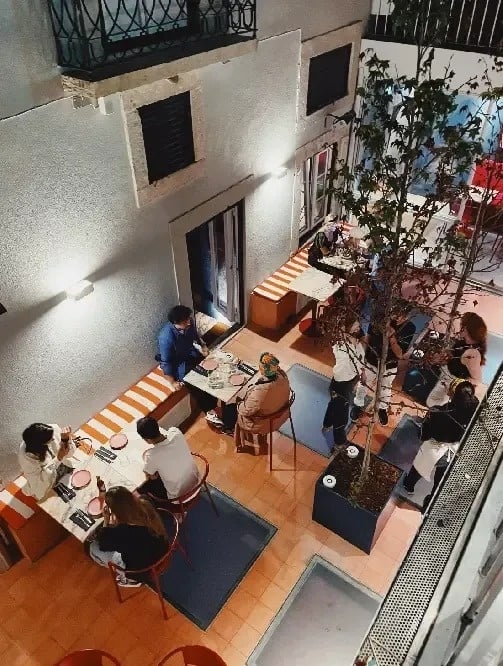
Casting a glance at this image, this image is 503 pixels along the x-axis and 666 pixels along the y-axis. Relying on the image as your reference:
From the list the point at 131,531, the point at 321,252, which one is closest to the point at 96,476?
the point at 131,531

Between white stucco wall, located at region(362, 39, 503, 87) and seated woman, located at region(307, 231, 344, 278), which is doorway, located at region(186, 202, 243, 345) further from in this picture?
white stucco wall, located at region(362, 39, 503, 87)

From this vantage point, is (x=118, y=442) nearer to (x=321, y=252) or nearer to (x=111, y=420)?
(x=111, y=420)

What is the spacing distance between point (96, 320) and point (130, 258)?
88cm

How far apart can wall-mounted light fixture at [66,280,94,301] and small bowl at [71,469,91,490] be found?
1923 mm

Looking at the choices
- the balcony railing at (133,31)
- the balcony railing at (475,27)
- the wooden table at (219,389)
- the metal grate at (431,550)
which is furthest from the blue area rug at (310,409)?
the balcony railing at (475,27)

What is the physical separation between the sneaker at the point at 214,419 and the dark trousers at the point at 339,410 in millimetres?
1494

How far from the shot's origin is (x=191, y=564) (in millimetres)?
6516

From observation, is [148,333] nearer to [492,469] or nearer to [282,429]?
[282,429]

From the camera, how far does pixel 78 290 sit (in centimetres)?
631

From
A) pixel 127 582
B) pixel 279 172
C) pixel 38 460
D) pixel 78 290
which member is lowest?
pixel 127 582

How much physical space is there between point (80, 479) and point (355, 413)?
404cm

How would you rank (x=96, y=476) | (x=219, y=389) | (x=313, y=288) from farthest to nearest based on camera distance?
(x=313, y=288), (x=219, y=389), (x=96, y=476)

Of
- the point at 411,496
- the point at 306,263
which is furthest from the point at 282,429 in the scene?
the point at 306,263

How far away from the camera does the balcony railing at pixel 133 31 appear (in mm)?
4957
